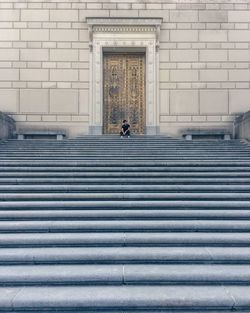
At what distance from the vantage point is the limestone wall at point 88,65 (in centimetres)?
1454

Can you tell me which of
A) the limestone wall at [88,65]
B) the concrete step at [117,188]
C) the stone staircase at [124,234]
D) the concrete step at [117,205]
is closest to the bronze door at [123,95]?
the limestone wall at [88,65]

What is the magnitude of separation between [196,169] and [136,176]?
1.49m

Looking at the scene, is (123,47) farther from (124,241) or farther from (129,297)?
(129,297)

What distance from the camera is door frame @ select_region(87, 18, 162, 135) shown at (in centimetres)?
1438

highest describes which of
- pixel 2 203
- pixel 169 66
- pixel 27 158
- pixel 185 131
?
pixel 169 66

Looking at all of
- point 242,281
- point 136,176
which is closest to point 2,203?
point 136,176

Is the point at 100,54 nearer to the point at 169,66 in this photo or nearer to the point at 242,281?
the point at 169,66

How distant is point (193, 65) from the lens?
48.0 feet

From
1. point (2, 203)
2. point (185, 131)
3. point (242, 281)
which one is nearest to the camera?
point (242, 281)

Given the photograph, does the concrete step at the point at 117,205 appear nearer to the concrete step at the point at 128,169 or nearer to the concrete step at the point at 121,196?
the concrete step at the point at 121,196

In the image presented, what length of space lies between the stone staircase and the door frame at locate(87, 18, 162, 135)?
563cm

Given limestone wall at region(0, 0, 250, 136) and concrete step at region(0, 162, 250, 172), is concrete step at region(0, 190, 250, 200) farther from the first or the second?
limestone wall at region(0, 0, 250, 136)

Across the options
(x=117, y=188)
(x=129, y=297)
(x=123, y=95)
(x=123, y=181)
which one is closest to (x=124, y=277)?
(x=129, y=297)

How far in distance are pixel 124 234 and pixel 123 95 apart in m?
10.6
